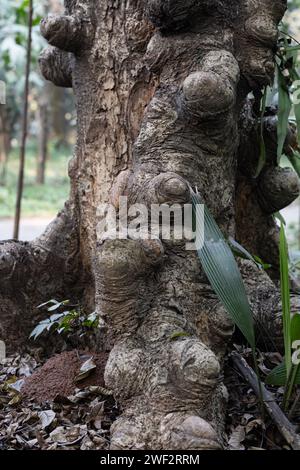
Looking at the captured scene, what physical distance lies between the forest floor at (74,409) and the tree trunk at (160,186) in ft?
0.40

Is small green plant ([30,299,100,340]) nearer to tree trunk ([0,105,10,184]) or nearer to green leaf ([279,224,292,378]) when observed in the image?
green leaf ([279,224,292,378])

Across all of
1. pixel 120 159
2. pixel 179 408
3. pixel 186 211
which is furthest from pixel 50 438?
pixel 120 159

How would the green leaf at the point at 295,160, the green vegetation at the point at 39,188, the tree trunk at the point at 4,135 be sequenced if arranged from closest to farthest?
1. the green leaf at the point at 295,160
2. the green vegetation at the point at 39,188
3. the tree trunk at the point at 4,135

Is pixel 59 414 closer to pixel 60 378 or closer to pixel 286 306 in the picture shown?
pixel 60 378

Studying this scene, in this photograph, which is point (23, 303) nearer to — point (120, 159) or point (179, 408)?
point (120, 159)

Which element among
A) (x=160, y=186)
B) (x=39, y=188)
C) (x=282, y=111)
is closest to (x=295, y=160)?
(x=282, y=111)

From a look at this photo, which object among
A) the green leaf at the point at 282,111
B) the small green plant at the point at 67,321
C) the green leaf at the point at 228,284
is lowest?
the small green plant at the point at 67,321

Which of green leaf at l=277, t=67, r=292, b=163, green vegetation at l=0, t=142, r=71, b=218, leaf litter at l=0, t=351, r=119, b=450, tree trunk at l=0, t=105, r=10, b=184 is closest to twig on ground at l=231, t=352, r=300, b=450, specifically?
leaf litter at l=0, t=351, r=119, b=450

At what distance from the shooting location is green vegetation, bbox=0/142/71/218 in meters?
11.5

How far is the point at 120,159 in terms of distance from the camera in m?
2.70

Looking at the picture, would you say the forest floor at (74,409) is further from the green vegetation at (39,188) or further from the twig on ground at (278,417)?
the green vegetation at (39,188)

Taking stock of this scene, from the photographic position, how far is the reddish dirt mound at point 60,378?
2299mm

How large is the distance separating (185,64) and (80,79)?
1.97 feet

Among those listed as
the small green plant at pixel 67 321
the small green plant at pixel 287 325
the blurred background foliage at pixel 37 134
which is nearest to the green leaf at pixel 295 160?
the small green plant at pixel 287 325
